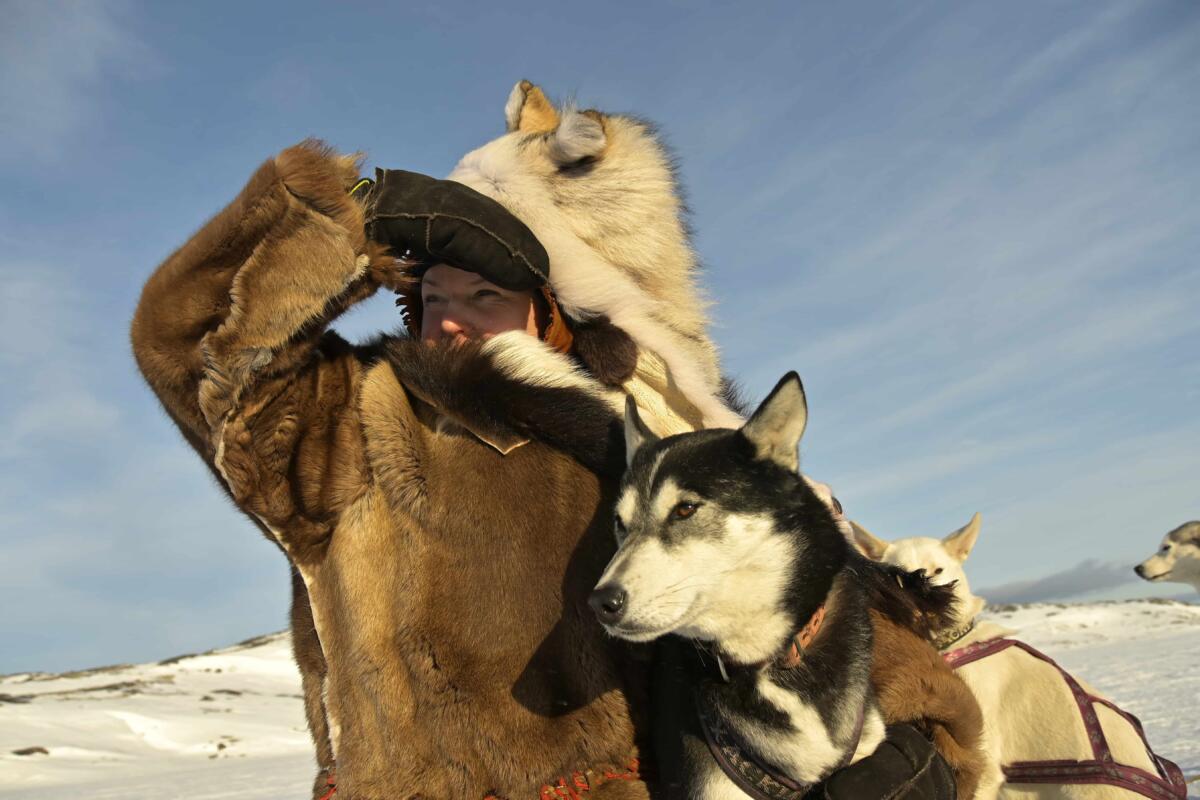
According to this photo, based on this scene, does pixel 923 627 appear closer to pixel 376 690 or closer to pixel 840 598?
pixel 840 598

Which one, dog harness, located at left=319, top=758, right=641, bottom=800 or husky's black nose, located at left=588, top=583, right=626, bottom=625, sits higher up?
husky's black nose, located at left=588, top=583, right=626, bottom=625

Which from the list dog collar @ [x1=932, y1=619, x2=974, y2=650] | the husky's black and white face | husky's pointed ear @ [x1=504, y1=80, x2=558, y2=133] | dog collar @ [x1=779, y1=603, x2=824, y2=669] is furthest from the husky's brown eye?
dog collar @ [x1=932, y1=619, x2=974, y2=650]

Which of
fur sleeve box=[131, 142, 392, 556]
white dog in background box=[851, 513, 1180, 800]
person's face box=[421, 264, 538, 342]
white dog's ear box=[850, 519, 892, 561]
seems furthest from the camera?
white dog's ear box=[850, 519, 892, 561]

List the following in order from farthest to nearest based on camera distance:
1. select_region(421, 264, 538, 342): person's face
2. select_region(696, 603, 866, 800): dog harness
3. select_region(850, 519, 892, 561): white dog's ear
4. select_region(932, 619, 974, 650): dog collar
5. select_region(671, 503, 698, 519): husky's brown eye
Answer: select_region(850, 519, 892, 561): white dog's ear, select_region(932, 619, 974, 650): dog collar, select_region(421, 264, 538, 342): person's face, select_region(671, 503, 698, 519): husky's brown eye, select_region(696, 603, 866, 800): dog harness

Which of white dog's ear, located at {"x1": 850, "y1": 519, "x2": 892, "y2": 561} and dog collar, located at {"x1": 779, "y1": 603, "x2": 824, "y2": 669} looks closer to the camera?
dog collar, located at {"x1": 779, "y1": 603, "x2": 824, "y2": 669}

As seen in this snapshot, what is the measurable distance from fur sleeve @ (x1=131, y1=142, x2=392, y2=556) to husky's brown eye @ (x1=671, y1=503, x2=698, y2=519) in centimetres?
95

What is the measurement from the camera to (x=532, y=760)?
2178mm

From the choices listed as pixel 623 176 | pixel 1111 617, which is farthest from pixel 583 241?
pixel 1111 617

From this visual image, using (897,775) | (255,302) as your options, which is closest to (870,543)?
(897,775)

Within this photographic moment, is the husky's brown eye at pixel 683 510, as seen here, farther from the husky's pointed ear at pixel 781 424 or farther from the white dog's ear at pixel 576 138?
the white dog's ear at pixel 576 138

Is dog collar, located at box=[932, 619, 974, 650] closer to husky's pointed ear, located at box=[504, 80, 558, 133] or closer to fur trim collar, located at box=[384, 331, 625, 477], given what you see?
fur trim collar, located at box=[384, 331, 625, 477]

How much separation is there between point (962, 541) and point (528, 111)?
370 centimetres

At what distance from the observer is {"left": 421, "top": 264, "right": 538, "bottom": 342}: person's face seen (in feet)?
8.75

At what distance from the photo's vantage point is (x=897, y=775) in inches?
88.3
